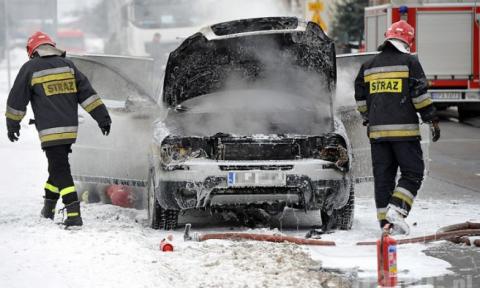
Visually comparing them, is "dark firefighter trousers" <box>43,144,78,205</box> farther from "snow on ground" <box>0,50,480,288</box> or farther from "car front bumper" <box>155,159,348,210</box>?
"car front bumper" <box>155,159,348,210</box>

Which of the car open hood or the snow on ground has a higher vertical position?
the car open hood

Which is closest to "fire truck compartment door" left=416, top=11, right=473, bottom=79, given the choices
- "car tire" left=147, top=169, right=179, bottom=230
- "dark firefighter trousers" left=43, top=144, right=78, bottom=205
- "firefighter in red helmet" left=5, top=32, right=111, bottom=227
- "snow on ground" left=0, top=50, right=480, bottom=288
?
"snow on ground" left=0, top=50, right=480, bottom=288

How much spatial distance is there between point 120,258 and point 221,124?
2650 millimetres

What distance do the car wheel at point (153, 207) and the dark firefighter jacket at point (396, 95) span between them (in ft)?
6.32

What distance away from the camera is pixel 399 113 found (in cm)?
862

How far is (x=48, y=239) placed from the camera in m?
7.57

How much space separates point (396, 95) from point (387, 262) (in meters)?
2.46

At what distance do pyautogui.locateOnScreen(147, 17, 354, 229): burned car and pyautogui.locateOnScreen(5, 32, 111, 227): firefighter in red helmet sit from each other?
70 cm

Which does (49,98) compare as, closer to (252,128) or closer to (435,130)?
(252,128)

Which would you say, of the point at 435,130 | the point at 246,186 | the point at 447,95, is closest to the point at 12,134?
the point at 246,186

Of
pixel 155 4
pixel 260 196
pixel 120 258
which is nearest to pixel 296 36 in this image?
pixel 260 196

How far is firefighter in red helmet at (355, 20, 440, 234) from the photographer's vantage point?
852 centimetres

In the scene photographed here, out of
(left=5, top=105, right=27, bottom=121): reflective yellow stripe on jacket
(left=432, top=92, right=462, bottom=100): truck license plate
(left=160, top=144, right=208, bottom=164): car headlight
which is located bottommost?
(left=432, top=92, right=462, bottom=100): truck license plate

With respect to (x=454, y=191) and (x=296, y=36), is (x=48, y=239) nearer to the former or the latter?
(x=296, y=36)
